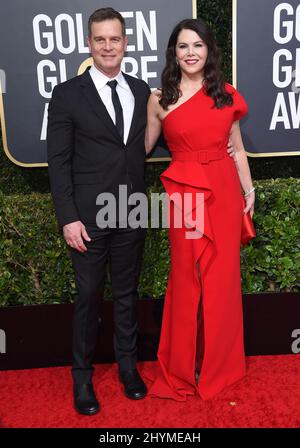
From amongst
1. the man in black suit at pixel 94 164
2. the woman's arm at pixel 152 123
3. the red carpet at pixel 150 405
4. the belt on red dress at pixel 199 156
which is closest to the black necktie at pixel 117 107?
the man in black suit at pixel 94 164

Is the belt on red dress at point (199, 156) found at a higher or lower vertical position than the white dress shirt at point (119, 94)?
lower

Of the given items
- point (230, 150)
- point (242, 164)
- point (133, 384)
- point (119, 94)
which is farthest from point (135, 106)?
point (133, 384)

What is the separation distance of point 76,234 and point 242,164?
103 cm

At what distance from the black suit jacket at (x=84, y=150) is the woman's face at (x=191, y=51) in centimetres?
30

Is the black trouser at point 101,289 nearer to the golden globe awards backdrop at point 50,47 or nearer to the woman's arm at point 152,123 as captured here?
the woman's arm at point 152,123

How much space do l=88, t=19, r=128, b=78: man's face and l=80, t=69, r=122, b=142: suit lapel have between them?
0.11 metres

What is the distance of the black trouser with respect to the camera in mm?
2582

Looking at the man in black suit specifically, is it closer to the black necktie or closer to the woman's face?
the black necktie

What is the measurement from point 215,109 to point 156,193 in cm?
81

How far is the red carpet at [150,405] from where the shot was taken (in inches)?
103

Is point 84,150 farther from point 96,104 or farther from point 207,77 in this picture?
point 207,77

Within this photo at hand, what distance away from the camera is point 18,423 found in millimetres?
2637

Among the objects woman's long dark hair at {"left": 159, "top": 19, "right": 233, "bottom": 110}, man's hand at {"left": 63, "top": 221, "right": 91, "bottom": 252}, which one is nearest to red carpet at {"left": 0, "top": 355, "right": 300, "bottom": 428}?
man's hand at {"left": 63, "top": 221, "right": 91, "bottom": 252}

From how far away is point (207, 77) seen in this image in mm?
2516
